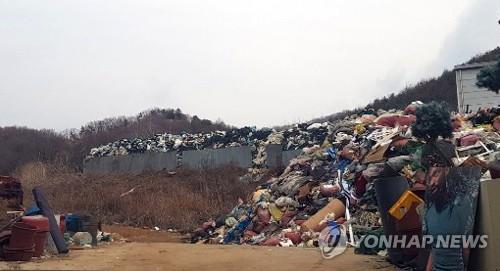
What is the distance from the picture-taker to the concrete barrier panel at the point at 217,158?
2455cm

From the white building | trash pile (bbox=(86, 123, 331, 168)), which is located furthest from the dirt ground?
the white building

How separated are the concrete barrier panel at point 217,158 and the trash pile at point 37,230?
12.4m

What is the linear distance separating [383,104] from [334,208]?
110ft

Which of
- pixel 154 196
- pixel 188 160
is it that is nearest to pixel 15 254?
pixel 154 196

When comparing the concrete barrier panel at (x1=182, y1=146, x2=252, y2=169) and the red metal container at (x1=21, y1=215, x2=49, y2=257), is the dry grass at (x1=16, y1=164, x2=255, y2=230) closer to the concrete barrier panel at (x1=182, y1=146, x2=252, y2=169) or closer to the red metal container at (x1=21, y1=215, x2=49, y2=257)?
the concrete barrier panel at (x1=182, y1=146, x2=252, y2=169)

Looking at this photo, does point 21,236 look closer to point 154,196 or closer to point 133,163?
point 154,196

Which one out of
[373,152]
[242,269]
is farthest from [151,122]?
[242,269]

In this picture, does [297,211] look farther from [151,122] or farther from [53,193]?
[151,122]

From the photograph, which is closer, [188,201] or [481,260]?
[481,260]

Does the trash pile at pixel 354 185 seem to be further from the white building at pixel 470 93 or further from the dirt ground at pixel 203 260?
the white building at pixel 470 93

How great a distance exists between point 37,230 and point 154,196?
11.9 meters

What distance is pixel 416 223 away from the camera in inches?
244

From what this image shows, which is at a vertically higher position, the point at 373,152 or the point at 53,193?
the point at 373,152

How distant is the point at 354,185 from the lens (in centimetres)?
1128
